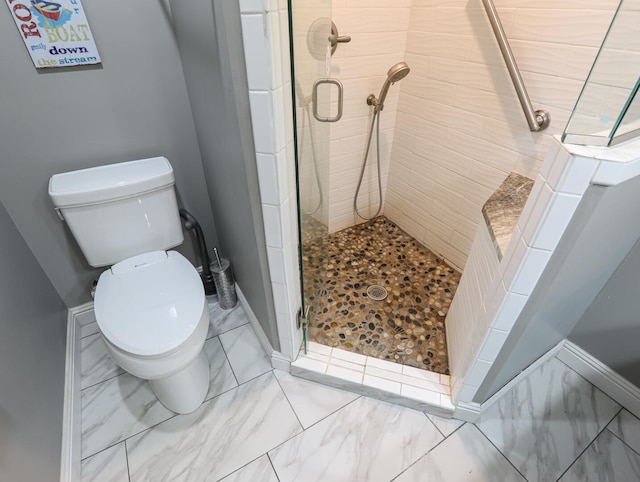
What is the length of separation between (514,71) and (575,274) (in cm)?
84

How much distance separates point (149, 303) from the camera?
4.03ft

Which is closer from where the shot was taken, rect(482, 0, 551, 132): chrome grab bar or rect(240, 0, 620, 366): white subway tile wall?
rect(240, 0, 620, 366): white subway tile wall

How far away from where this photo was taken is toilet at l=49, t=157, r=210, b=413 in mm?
1122

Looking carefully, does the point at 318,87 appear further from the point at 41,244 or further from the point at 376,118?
the point at 41,244

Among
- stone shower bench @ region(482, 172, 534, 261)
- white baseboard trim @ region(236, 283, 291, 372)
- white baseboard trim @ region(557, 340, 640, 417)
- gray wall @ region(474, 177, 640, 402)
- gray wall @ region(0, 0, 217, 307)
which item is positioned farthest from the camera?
white baseboard trim @ region(236, 283, 291, 372)

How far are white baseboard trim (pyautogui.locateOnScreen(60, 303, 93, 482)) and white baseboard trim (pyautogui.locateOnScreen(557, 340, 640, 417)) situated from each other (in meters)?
2.06

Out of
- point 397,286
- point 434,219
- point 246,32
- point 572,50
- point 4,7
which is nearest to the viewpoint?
point 246,32

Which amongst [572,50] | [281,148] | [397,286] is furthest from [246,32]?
[397,286]

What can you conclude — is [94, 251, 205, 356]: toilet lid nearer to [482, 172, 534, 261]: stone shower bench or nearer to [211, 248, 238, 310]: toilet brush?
[211, 248, 238, 310]: toilet brush

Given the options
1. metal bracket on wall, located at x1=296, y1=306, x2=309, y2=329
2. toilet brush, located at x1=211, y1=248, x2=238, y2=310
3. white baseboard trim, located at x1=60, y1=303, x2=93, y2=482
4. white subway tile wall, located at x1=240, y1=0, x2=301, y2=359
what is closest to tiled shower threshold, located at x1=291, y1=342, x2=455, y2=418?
metal bracket on wall, located at x1=296, y1=306, x2=309, y2=329

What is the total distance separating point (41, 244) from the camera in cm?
143

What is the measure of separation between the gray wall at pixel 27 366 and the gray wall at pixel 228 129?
79cm

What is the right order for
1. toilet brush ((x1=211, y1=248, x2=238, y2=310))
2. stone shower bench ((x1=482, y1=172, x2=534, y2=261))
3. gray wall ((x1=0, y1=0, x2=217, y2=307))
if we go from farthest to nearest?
toilet brush ((x1=211, y1=248, x2=238, y2=310))
gray wall ((x1=0, y1=0, x2=217, y2=307))
stone shower bench ((x1=482, y1=172, x2=534, y2=261))

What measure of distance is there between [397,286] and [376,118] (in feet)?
3.30
